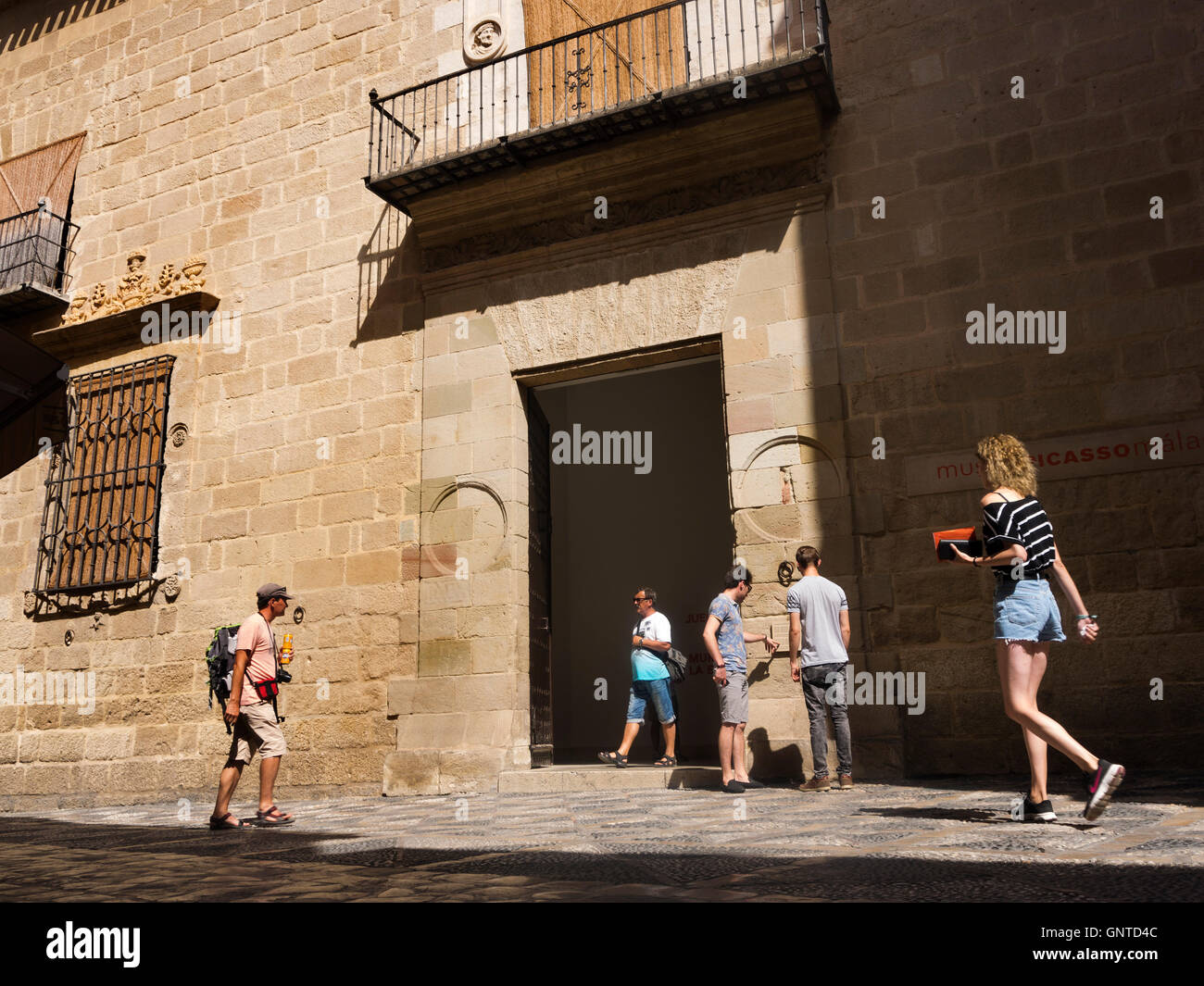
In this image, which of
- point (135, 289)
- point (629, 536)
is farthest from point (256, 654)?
point (629, 536)

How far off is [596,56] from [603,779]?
20.3 feet

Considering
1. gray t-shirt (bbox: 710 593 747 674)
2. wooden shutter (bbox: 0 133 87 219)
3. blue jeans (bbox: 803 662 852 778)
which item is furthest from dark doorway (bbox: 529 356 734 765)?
wooden shutter (bbox: 0 133 87 219)

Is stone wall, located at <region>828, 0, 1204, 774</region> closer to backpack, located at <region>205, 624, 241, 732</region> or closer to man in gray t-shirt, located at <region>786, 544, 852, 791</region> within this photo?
man in gray t-shirt, located at <region>786, 544, 852, 791</region>

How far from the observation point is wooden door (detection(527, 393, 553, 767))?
8.40 m

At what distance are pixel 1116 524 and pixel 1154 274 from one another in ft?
5.68

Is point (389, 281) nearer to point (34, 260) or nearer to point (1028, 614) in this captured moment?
point (34, 260)

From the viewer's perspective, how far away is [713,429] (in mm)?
13258

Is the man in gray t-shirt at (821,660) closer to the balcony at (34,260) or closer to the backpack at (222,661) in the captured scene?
the backpack at (222,661)

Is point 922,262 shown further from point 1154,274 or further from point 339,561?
point 339,561

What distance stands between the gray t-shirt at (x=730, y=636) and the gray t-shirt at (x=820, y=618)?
0.42 m

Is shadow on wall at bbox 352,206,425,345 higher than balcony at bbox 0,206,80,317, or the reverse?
balcony at bbox 0,206,80,317

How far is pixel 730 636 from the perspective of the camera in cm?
654

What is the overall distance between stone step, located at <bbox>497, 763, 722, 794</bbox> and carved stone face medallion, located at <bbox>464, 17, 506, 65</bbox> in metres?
6.40
